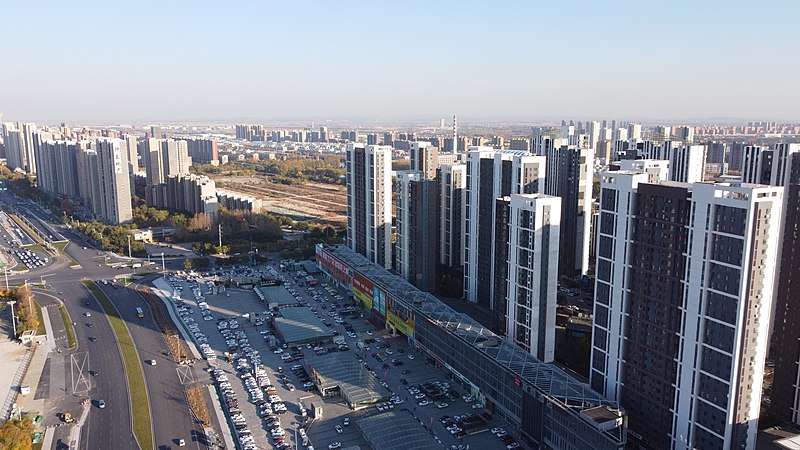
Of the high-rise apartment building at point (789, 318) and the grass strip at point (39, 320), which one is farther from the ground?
the high-rise apartment building at point (789, 318)

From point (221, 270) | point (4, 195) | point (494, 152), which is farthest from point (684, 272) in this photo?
point (4, 195)

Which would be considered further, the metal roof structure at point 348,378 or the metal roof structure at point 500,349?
the metal roof structure at point 348,378

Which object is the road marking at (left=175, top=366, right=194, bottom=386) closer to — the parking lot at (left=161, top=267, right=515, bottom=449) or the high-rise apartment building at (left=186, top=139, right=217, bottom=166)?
Result: the parking lot at (left=161, top=267, right=515, bottom=449)

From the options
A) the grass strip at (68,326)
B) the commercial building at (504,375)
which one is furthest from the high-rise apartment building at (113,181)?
the commercial building at (504,375)

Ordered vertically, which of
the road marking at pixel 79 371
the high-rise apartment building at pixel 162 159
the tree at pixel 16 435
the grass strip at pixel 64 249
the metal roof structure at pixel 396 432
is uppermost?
the high-rise apartment building at pixel 162 159

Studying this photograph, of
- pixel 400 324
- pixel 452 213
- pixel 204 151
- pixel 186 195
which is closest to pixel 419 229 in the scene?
pixel 452 213

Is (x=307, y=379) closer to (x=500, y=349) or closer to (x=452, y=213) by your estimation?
(x=500, y=349)

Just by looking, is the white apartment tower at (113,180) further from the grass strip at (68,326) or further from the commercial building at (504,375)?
the commercial building at (504,375)

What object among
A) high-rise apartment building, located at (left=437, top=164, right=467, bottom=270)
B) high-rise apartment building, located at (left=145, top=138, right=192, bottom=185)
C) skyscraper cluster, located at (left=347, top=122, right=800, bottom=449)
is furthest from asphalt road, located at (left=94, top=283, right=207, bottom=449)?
high-rise apartment building, located at (left=145, top=138, right=192, bottom=185)
